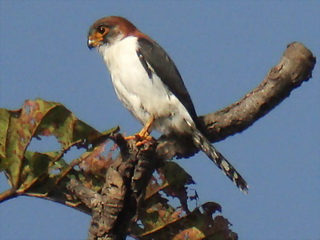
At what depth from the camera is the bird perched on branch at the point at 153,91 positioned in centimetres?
607

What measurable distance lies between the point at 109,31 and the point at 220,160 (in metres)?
1.92

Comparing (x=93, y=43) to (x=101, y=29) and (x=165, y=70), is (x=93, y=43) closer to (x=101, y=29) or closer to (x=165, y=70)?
(x=101, y=29)

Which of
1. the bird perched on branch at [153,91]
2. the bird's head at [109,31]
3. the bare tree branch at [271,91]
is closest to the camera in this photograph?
the bare tree branch at [271,91]

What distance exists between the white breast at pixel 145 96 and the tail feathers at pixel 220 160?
0.30 meters

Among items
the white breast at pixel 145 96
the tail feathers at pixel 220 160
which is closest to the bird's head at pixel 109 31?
the white breast at pixel 145 96

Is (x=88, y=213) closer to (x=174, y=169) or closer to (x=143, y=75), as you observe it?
(x=174, y=169)

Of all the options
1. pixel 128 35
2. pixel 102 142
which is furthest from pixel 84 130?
pixel 128 35

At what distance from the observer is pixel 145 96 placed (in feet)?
20.2

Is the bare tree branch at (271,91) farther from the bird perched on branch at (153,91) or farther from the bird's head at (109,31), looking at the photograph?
the bird's head at (109,31)

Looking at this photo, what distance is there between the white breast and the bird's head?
49 cm

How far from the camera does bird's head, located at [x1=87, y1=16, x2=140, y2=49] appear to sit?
6.82m

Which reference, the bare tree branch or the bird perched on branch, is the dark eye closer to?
the bird perched on branch

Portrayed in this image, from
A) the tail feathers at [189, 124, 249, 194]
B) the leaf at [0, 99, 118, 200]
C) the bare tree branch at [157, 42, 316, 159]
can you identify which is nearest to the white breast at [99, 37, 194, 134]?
the tail feathers at [189, 124, 249, 194]

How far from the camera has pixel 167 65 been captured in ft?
21.2
